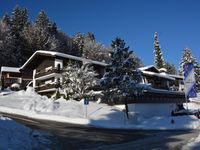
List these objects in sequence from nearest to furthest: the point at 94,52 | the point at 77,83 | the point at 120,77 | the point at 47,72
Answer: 1. the point at 120,77
2. the point at 77,83
3. the point at 47,72
4. the point at 94,52

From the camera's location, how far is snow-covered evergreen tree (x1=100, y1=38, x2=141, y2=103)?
1369 inches

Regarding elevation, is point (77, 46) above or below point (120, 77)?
above

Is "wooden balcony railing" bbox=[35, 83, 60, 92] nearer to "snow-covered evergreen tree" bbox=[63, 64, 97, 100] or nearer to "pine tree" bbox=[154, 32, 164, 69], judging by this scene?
"snow-covered evergreen tree" bbox=[63, 64, 97, 100]

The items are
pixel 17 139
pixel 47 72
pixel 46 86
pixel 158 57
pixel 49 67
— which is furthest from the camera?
pixel 158 57

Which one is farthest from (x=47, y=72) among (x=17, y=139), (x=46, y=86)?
(x=17, y=139)

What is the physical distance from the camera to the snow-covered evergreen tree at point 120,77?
1369 inches

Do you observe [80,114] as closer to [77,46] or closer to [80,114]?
[80,114]

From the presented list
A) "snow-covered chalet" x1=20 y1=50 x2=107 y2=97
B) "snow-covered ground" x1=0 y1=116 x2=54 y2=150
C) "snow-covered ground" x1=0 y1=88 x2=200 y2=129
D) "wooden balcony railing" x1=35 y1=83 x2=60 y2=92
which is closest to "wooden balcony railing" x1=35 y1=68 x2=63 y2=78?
"snow-covered chalet" x1=20 y1=50 x2=107 y2=97

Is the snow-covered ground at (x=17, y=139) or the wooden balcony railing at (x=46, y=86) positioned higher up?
the wooden balcony railing at (x=46, y=86)

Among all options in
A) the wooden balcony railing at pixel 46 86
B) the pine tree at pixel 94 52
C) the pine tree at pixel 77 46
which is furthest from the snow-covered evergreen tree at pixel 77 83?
the pine tree at pixel 77 46

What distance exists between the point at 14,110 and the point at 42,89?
18.2 m

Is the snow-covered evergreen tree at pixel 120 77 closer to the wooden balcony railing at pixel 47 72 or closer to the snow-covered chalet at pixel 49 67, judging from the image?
the snow-covered chalet at pixel 49 67

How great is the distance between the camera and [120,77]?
1378 inches

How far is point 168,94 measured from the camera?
50656 mm
